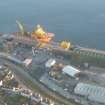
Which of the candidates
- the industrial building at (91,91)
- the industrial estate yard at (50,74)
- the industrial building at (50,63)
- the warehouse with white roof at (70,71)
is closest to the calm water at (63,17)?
the industrial estate yard at (50,74)

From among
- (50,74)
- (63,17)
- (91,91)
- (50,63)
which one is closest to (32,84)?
(50,74)

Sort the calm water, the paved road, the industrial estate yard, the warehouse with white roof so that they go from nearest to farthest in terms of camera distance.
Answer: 1. the industrial estate yard
2. the paved road
3. the warehouse with white roof
4. the calm water

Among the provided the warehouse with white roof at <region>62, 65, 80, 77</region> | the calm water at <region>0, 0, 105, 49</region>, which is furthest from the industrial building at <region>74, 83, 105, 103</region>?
the calm water at <region>0, 0, 105, 49</region>

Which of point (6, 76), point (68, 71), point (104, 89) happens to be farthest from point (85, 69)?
point (6, 76)

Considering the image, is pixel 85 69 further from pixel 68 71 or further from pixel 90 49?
pixel 90 49

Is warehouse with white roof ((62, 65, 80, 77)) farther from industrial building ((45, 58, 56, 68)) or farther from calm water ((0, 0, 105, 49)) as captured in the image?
calm water ((0, 0, 105, 49))

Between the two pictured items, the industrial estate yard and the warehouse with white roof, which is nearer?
the industrial estate yard
